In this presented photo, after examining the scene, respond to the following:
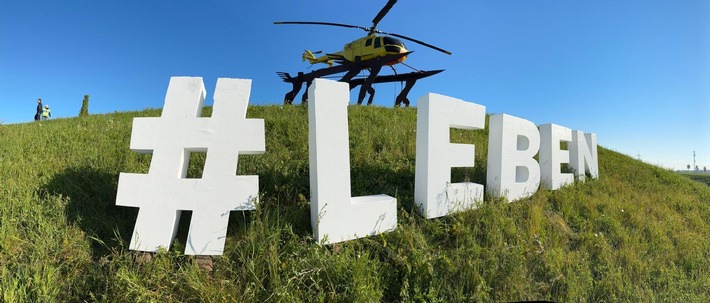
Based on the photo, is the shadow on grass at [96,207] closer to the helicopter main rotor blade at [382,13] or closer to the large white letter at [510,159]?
the large white letter at [510,159]

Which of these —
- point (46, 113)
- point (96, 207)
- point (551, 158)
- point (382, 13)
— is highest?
point (382, 13)

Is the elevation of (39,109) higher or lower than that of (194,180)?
higher

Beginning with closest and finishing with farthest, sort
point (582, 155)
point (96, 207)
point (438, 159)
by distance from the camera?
1. point (96, 207)
2. point (438, 159)
3. point (582, 155)

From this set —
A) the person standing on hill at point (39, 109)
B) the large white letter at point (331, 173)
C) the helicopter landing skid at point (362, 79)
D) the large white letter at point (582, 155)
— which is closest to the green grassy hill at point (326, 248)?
the large white letter at point (331, 173)

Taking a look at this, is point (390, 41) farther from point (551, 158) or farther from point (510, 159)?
point (510, 159)

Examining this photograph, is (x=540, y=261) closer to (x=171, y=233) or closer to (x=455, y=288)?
(x=455, y=288)

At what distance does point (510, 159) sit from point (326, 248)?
11.3 feet

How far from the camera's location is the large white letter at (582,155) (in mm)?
7312

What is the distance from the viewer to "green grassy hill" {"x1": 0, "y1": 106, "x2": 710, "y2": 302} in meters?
2.70

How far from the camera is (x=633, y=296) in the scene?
128 inches

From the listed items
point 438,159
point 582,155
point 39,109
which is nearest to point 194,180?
point 438,159

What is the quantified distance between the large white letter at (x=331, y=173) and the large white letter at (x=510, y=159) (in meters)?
2.38

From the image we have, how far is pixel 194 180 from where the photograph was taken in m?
3.28

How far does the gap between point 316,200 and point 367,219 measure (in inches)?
25.6
